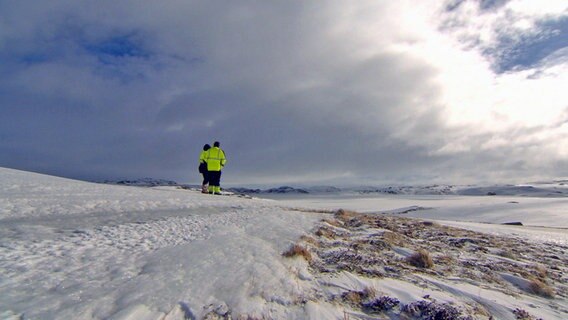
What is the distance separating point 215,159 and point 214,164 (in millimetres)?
297

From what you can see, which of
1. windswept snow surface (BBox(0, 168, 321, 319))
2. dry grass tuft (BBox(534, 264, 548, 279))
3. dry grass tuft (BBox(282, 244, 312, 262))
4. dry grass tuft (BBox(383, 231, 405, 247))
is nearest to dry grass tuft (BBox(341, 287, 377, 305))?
windswept snow surface (BBox(0, 168, 321, 319))

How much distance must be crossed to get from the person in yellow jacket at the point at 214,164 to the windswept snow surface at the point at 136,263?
8.85 metres

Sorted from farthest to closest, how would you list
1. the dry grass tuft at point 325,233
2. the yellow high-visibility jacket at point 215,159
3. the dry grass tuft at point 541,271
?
the yellow high-visibility jacket at point 215,159 < the dry grass tuft at point 325,233 < the dry grass tuft at point 541,271

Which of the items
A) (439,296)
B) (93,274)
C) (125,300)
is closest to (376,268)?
(439,296)

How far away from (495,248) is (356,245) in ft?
13.7

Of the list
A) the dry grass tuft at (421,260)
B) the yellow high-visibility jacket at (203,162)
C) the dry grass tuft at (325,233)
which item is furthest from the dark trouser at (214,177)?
the dry grass tuft at (421,260)

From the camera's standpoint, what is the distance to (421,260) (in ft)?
21.8

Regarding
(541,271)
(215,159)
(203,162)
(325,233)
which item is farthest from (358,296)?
(203,162)

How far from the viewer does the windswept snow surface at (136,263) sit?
4.05 m

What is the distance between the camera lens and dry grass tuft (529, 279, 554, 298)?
565cm

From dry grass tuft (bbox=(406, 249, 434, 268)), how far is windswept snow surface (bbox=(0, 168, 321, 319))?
7.95 feet

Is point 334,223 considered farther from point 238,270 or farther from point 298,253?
point 238,270

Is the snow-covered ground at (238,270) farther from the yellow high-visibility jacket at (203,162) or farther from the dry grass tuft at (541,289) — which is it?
the yellow high-visibility jacket at (203,162)

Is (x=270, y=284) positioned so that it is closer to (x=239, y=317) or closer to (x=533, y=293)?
(x=239, y=317)
